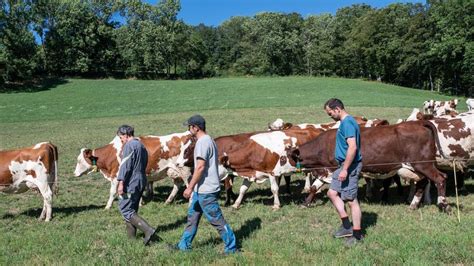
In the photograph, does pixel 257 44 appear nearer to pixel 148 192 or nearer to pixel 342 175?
pixel 148 192

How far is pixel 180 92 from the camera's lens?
60.0 metres

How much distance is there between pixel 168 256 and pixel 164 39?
85.8 m

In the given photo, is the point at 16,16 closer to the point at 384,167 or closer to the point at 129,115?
the point at 129,115

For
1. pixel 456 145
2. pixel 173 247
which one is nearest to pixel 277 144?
pixel 456 145

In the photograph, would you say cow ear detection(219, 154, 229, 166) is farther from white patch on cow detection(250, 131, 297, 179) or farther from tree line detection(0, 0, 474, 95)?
tree line detection(0, 0, 474, 95)

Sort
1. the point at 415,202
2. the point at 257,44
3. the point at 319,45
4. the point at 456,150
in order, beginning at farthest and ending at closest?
A: 1. the point at 257,44
2. the point at 319,45
3. the point at 456,150
4. the point at 415,202

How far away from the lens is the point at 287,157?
11508 millimetres

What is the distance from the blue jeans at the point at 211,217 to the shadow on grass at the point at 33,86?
6321 cm

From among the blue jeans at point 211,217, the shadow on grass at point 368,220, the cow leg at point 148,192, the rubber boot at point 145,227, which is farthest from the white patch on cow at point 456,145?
the cow leg at point 148,192

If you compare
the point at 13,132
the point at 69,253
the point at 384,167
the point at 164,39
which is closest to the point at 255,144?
the point at 384,167

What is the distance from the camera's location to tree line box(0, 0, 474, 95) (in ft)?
222

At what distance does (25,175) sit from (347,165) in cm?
767

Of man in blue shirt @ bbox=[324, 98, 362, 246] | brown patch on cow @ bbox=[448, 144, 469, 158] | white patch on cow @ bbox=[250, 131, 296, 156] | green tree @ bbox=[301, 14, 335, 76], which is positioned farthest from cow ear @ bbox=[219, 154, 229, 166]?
green tree @ bbox=[301, 14, 335, 76]

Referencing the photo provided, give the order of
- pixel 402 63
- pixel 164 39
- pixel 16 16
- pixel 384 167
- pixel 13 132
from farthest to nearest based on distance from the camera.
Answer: pixel 164 39 < pixel 402 63 < pixel 16 16 < pixel 13 132 < pixel 384 167
